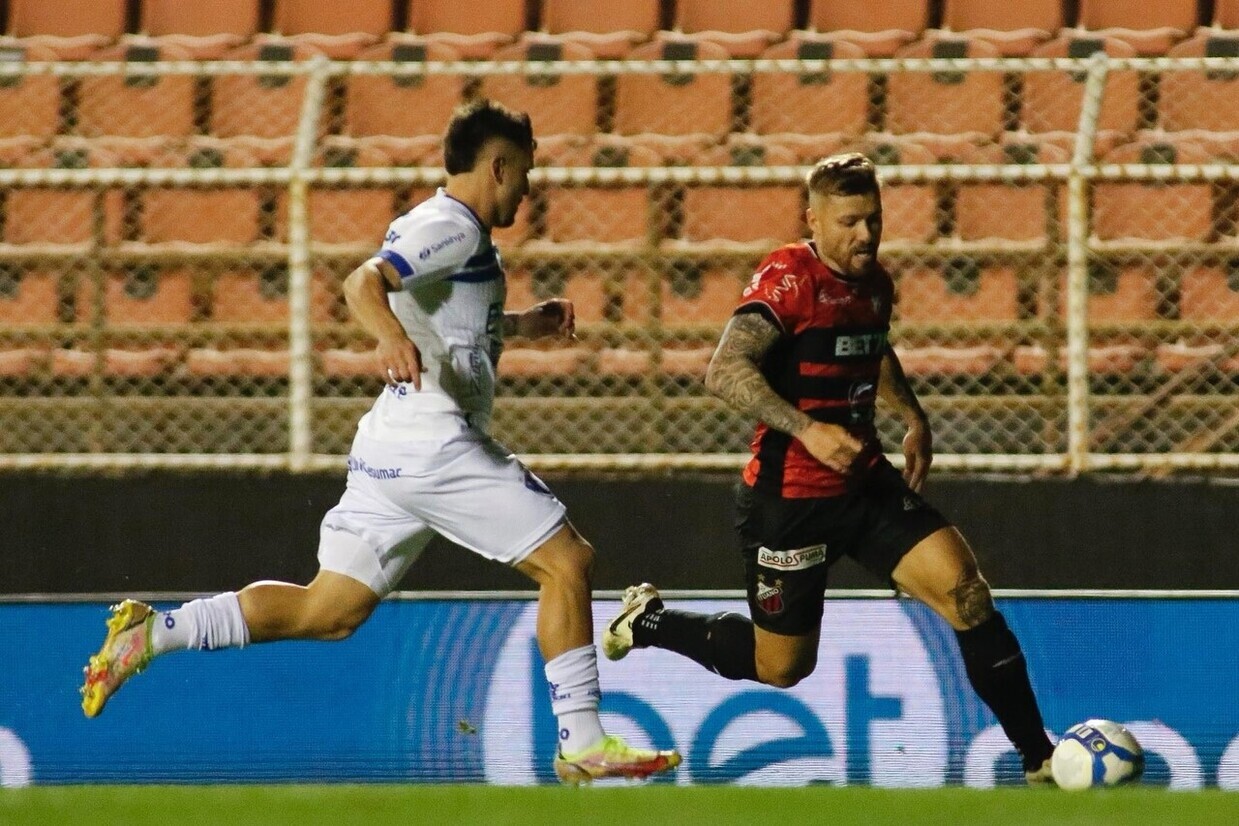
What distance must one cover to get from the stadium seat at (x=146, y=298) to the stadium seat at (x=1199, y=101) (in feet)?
15.5

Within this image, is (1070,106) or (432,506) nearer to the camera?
(432,506)

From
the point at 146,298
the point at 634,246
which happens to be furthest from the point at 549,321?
the point at 146,298

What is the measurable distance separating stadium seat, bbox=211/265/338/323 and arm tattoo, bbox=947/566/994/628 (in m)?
4.14

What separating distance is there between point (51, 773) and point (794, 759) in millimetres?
2447

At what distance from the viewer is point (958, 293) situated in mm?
8281

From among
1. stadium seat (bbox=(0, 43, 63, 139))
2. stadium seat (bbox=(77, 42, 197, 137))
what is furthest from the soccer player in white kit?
stadium seat (bbox=(0, 43, 63, 139))

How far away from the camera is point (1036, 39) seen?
1023 cm

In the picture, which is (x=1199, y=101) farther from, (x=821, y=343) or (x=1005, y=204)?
(x=821, y=343)

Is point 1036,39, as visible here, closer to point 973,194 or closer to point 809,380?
point 973,194

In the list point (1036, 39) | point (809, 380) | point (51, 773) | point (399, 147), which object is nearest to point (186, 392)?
point (399, 147)

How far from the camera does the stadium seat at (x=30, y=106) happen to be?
31.9 feet

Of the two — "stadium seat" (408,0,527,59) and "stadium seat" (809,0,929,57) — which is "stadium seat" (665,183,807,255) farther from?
"stadium seat" (408,0,527,59)

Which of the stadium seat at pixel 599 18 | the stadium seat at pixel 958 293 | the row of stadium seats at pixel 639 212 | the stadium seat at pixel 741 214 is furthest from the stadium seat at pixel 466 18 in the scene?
the stadium seat at pixel 958 293

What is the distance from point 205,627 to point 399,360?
1.25 metres
